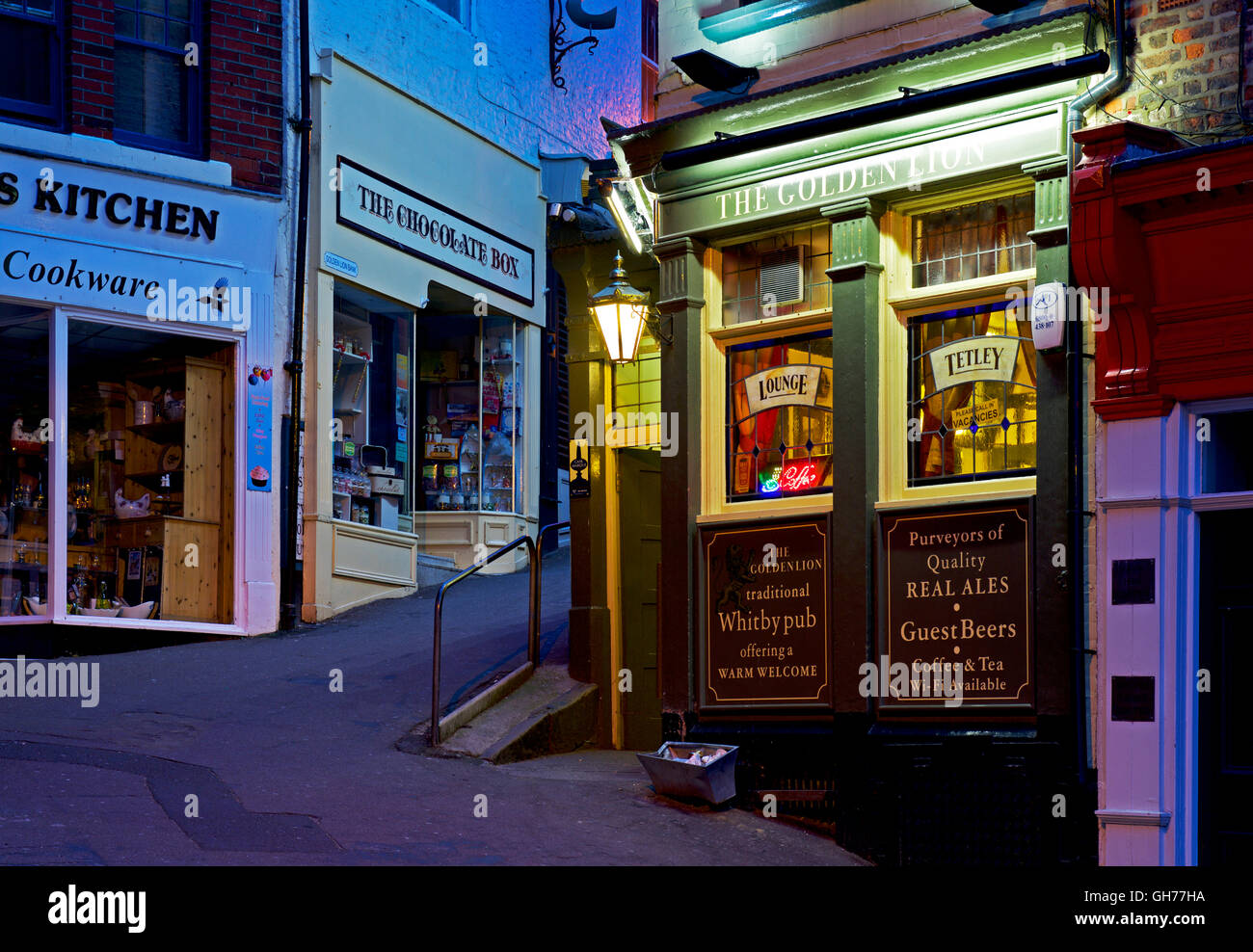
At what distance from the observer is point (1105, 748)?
368 inches

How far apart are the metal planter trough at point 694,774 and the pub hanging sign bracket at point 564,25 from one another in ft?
43.1

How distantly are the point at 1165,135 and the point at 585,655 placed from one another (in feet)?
20.5

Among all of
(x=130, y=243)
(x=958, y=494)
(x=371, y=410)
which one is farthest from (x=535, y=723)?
(x=371, y=410)

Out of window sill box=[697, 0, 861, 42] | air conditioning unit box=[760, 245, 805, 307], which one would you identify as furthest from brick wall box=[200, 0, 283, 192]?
air conditioning unit box=[760, 245, 805, 307]

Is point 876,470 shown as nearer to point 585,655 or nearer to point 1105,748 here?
point 1105,748

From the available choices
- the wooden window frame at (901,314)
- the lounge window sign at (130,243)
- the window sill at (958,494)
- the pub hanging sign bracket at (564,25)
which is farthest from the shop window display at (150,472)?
the window sill at (958,494)

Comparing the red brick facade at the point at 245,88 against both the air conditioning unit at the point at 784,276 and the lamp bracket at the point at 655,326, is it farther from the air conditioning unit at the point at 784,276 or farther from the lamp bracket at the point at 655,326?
the air conditioning unit at the point at 784,276

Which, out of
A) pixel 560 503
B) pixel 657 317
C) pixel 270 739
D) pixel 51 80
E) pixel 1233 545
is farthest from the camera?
pixel 560 503

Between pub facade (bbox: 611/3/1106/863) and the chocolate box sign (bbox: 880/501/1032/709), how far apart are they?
0.02 m

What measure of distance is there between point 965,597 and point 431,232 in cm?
1060

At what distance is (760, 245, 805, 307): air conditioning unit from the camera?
11375mm

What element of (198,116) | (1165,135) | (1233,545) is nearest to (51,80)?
(198,116)

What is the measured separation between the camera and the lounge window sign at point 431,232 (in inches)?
701
